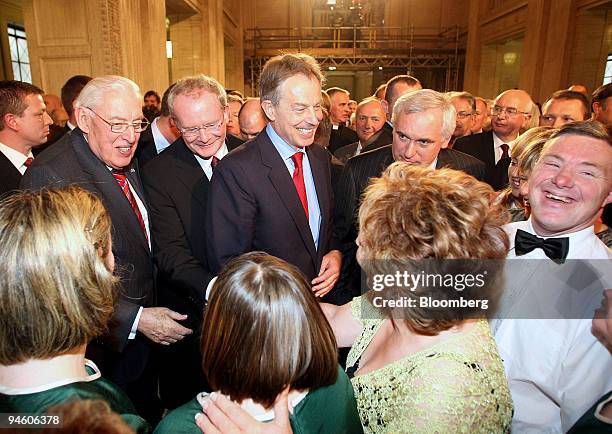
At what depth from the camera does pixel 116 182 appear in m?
2.01

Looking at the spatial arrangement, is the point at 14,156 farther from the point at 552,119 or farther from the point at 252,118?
the point at 552,119

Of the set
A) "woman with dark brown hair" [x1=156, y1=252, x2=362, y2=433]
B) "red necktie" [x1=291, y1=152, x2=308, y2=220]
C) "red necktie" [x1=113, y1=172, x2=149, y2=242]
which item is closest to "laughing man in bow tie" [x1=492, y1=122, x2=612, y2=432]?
"woman with dark brown hair" [x1=156, y1=252, x2=362, y2=433]

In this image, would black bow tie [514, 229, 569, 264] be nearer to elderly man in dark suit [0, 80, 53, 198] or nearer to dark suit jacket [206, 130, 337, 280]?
dark suit jacket [206, 130, 337, 280]

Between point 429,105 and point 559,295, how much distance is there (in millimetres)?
1437

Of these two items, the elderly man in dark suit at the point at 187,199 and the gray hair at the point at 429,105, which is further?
the gray hair at the point at 429,105

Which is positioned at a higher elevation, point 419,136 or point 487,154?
point 419,136

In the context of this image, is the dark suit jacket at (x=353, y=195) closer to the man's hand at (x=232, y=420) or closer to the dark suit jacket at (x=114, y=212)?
the dark suit jacket at (x=114, y=212)

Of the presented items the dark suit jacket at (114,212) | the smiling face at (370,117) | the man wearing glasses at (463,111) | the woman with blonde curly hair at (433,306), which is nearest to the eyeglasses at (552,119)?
the man wearing glasses at (463,111)

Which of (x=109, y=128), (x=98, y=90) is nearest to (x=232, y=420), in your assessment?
(x=109, y=128)

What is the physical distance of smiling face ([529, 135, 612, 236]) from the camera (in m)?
1.52

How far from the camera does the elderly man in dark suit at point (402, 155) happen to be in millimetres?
2551

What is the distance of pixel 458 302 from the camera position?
1.20 metres

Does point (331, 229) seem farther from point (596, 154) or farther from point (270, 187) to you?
point (596, 154)

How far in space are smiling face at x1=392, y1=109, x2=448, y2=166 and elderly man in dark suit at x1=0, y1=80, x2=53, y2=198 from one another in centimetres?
298
